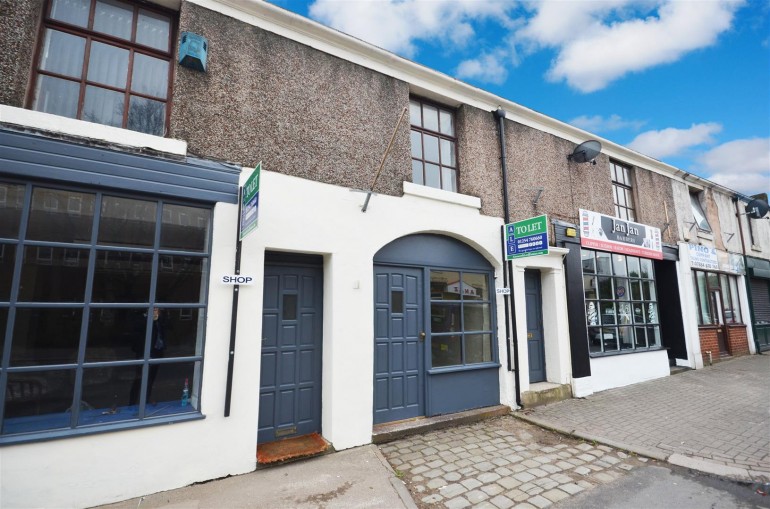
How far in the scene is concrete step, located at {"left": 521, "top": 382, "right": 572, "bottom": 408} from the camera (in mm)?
6285

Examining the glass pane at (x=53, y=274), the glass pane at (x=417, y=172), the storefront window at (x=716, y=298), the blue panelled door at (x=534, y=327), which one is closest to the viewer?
the glass pane at (x=53, y=274)

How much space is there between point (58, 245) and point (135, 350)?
123 cm

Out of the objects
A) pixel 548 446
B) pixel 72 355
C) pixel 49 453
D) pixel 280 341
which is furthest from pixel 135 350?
pixel 548 446

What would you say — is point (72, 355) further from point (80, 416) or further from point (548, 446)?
point (548, 446)

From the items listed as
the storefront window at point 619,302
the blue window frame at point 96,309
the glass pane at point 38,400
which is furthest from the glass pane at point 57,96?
the storefront window at point 619,302

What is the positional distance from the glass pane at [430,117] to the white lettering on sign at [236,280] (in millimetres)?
4055

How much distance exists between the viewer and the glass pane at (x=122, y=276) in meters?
3.63

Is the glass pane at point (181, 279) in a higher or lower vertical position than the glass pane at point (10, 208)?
lower

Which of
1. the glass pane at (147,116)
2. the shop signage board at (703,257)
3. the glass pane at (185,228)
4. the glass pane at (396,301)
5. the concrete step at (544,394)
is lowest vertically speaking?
the concrete step at (544,394)

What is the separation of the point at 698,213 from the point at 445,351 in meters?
10.8

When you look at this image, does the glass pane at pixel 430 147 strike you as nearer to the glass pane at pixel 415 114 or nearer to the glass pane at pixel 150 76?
the glass pane at pixel 415 114

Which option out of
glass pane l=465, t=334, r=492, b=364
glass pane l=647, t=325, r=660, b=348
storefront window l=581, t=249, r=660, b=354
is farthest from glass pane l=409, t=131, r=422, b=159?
glass pane l=647, t=325, r=660, b=348

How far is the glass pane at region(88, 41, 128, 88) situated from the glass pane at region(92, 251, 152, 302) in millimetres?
1983

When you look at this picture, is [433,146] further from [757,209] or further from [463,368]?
[757,209]
